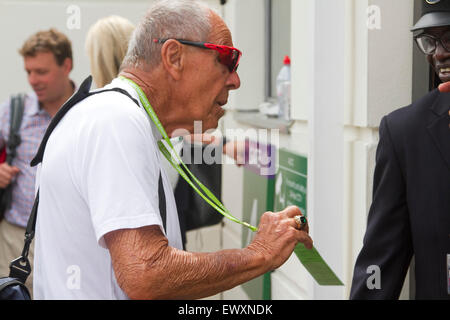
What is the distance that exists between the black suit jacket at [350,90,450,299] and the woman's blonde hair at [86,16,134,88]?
1.68 m

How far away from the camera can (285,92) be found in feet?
13.9

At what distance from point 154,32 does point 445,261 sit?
1.22 m

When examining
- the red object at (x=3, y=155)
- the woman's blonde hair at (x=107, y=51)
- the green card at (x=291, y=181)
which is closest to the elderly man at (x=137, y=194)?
the woman's blonde hair at (x=107, y=51)

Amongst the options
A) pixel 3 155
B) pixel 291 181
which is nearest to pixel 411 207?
pixel 291 181

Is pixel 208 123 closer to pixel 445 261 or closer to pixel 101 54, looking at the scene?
pixel 445 261

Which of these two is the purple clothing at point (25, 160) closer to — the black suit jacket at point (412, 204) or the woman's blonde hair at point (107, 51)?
the woman's blonde hair at point (107, 51)

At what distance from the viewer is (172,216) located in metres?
1.79

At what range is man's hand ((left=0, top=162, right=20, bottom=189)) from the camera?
391 cm

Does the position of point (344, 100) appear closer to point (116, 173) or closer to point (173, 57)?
point (173, 57)

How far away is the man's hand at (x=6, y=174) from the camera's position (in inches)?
154

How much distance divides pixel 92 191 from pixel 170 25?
1.97 feet

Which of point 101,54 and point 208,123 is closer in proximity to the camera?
point 208,123

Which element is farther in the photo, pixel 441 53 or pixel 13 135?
pixel 13 135
